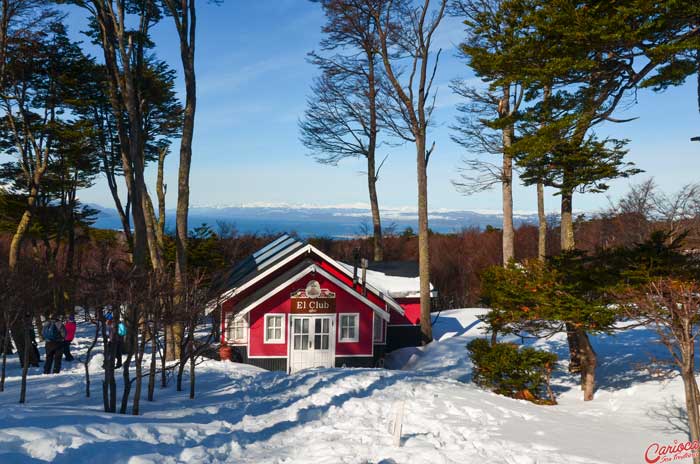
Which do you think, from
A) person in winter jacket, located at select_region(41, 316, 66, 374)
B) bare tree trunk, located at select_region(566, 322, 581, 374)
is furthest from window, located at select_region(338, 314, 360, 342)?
person in winter jacket, located at select_region(41, 316, 66, 374)

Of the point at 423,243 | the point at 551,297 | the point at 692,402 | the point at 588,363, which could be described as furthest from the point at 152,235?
the point at 692,402

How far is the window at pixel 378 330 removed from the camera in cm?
1866

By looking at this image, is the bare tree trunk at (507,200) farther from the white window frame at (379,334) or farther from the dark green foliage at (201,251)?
the dark green foliage at (201,251)

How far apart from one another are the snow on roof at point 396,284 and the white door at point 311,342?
11.4 ft

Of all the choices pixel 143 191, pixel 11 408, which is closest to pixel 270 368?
pixel 143 191

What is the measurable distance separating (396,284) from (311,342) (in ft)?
19.1

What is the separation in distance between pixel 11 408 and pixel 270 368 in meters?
10.5

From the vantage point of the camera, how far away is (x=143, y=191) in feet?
50.4

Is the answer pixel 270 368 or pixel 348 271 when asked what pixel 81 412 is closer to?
pixel 270 368

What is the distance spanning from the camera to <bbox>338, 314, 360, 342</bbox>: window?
18.1m

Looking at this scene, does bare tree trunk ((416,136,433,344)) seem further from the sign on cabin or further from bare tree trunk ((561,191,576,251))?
bare tree trunk ((561,191,576,251))

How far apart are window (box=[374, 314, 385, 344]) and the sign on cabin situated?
203 centimetres

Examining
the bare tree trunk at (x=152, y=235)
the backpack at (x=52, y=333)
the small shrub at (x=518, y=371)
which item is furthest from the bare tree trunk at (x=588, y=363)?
the backpack at (x=52, y=333)

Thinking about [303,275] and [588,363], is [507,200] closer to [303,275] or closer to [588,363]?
[303,275]
